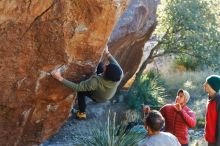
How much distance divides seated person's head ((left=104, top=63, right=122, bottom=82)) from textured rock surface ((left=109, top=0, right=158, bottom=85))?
544cm

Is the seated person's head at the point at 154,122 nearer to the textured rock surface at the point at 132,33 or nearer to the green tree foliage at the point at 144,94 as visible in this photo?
the textured rock surface at the point at 132,33

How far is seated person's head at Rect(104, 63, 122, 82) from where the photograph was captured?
23.5ft

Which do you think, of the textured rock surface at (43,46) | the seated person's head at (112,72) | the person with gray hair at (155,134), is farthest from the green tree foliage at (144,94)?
the person with gray hair at (155,134)

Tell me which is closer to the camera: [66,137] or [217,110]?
[217,110]

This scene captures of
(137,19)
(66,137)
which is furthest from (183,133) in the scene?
(137,19)

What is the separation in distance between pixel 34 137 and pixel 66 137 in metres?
2.99

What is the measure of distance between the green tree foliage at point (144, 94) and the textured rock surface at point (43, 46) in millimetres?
7524

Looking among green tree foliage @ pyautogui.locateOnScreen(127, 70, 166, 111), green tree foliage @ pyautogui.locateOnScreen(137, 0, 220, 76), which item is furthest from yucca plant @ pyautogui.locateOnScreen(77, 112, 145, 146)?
green tree foliage @ pyautogui.locateOnScreen(137, 0, 220, 76)

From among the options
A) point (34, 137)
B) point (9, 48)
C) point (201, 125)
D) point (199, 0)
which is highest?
point (199, 0)

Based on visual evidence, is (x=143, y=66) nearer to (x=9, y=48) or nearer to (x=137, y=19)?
(x=137, y=19)

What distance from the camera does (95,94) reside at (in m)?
7.68

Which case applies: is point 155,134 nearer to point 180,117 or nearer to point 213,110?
point 180,117

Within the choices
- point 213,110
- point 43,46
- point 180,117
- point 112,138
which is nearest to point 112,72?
point 43,46

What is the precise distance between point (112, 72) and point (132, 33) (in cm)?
636
